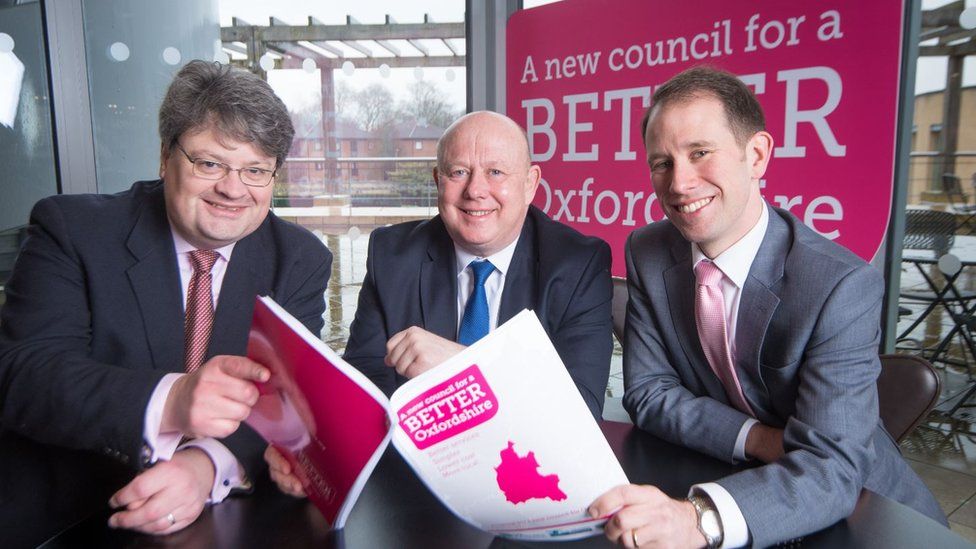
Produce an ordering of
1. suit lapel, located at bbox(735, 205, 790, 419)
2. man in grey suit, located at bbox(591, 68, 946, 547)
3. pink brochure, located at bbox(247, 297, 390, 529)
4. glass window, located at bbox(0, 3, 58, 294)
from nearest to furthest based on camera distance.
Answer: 1. pink brochure, located at bbox(247, 297, 390, 529)
2. man in grey suit, located at bbox(591, 68, 946, 547)
3. suit lapel, located at bbox(735, 205, 790, 419)
4. glass window, located at bbox(0, 3, 58, 294)

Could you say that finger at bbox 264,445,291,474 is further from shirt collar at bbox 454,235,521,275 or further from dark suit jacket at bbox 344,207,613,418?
shirt collar at bbox 454,235,521,275

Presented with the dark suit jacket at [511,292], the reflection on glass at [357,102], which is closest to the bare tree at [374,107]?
the reflection on glass at [357,102]

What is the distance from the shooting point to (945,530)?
1083 millimetres

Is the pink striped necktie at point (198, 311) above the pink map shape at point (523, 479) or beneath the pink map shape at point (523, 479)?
above

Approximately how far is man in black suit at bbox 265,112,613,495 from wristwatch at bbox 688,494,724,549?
0.72 meters

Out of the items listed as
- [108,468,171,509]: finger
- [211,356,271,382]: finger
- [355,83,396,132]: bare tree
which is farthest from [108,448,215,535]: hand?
[355,83,396,132]: bare tree

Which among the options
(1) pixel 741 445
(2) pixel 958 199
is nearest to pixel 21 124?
(1) pixel 741 445

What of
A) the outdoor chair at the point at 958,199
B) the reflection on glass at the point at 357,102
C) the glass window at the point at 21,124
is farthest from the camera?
the reflection on glass at the point at 357,102

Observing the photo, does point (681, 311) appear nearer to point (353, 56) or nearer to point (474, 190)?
point (474, 190)

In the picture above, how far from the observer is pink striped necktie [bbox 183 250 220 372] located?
1.63m

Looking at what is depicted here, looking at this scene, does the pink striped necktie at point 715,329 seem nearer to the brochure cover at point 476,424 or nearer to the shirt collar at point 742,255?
the shirt collar at point 742,255

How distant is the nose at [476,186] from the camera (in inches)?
75.5

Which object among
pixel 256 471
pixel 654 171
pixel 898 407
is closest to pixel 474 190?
pixel 654 171

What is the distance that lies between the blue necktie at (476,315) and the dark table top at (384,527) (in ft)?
2.27
